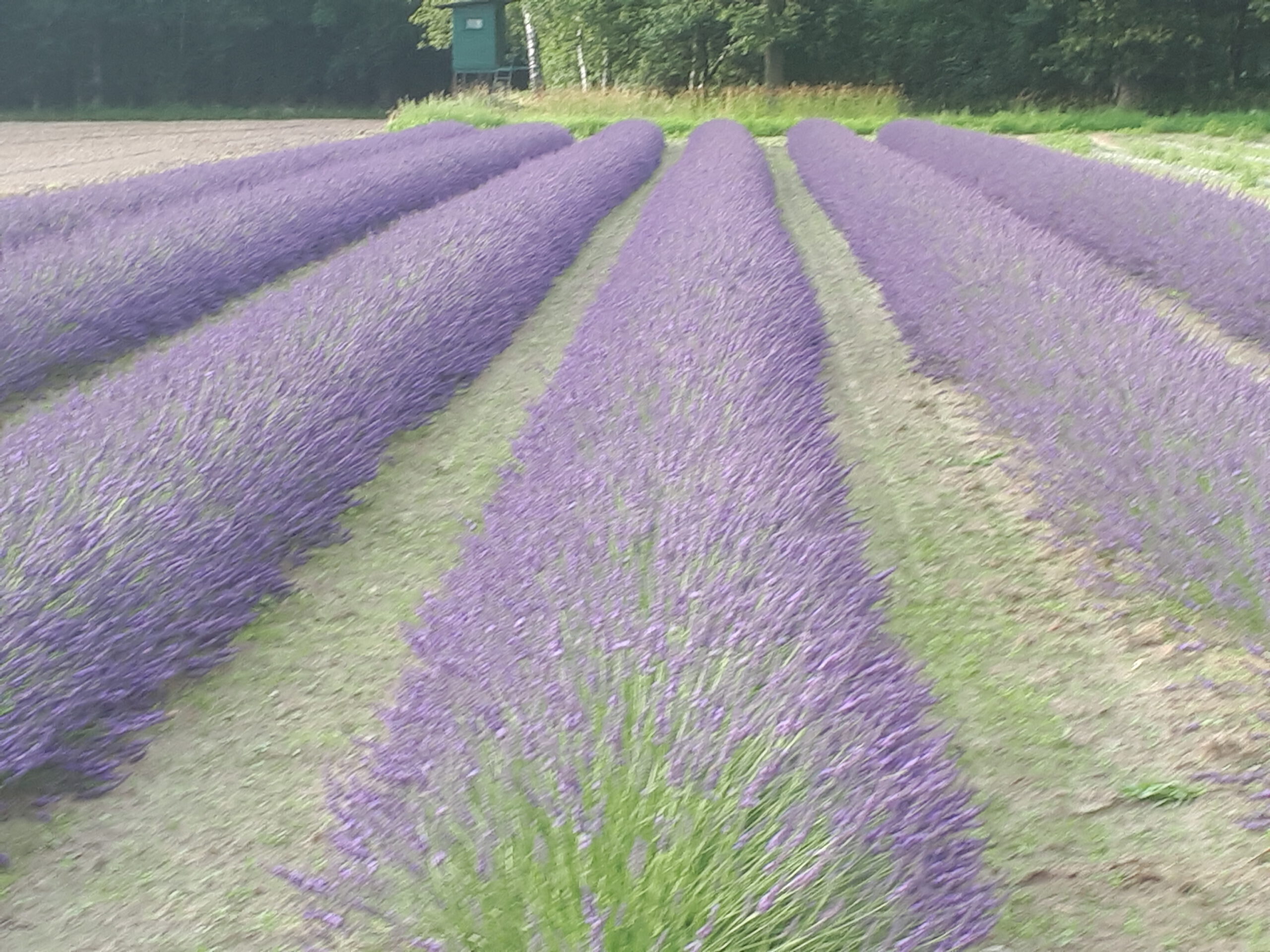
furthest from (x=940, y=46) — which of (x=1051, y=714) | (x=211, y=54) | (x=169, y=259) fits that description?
(x=1051, y=714)

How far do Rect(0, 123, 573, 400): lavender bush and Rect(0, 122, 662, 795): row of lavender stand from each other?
0.33m

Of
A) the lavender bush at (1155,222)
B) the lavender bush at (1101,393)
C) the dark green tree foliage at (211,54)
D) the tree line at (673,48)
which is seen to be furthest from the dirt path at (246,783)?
the dark green tree foliage at (211,54)

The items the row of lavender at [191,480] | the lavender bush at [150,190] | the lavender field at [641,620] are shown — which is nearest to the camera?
the lavender field at [641,620]

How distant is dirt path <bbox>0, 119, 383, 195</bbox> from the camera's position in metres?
13.0

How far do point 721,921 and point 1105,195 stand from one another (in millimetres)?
6728

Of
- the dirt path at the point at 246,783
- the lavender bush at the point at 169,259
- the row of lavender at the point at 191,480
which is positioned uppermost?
the lavender bush at the point at 169,259

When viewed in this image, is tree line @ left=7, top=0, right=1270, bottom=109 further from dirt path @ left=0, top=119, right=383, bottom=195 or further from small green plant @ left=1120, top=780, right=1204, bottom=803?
small green plant @ left=1120, top=780, right=1204, bottom=803

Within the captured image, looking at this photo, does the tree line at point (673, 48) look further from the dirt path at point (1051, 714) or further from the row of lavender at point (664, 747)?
the row of lavender at point (664, 747)

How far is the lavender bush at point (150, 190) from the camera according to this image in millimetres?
6648

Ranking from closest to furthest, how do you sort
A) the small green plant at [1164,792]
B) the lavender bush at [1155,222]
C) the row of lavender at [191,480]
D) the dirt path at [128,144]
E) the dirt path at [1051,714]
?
1. the dirt path at [1051,714]
2. the small green plant at [1164,792]
3. the row of lavender at [191,480]
4. the lavender bush at [1155,222]
5. the dirt path at [128,144]

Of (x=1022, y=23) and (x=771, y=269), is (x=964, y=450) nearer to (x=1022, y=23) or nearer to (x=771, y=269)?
(x=771, y=269)

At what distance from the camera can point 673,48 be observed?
23.5 m

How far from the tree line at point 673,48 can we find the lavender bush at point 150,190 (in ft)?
40.0

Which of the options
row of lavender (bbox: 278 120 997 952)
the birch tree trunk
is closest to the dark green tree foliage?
the birch tree trunk
